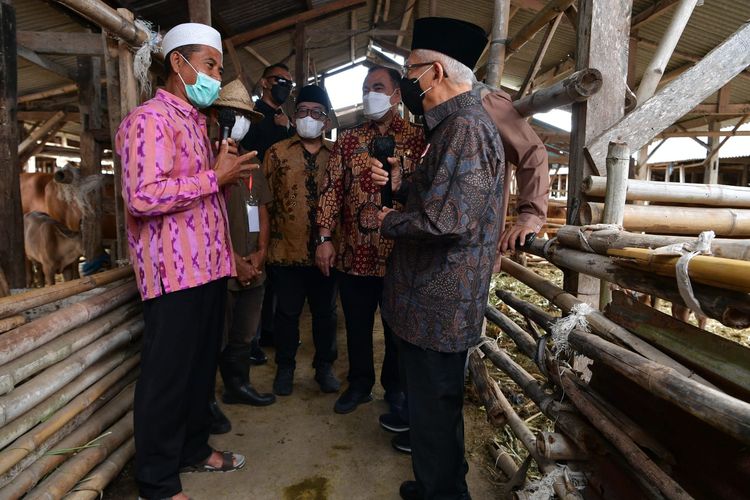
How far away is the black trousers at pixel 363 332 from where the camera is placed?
3070 mm

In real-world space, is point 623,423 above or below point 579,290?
below

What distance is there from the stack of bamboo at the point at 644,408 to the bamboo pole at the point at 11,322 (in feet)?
7.05

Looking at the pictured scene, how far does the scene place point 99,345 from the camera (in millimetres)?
2309

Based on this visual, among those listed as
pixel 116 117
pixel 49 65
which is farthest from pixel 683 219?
pixel 49 65

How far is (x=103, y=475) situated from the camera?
86.4 inches

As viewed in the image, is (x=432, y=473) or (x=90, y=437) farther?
(x=90, y=437)

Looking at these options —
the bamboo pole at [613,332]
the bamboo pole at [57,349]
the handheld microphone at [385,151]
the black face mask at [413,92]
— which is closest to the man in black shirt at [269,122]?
the bamboo pole at [57,349]

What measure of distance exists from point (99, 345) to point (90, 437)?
425 mm

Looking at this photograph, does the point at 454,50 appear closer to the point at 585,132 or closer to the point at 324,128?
the point at 585,132

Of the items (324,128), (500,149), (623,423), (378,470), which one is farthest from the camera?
(324,128)

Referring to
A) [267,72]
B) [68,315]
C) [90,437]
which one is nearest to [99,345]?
[68,315]

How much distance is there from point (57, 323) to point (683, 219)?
2.86m

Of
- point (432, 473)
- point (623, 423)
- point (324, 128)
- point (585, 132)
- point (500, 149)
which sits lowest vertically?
point (432, 473)

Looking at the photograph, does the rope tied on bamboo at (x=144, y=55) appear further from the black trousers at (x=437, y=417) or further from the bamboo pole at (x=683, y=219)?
the bamboo pole at (x=683, y=219)
